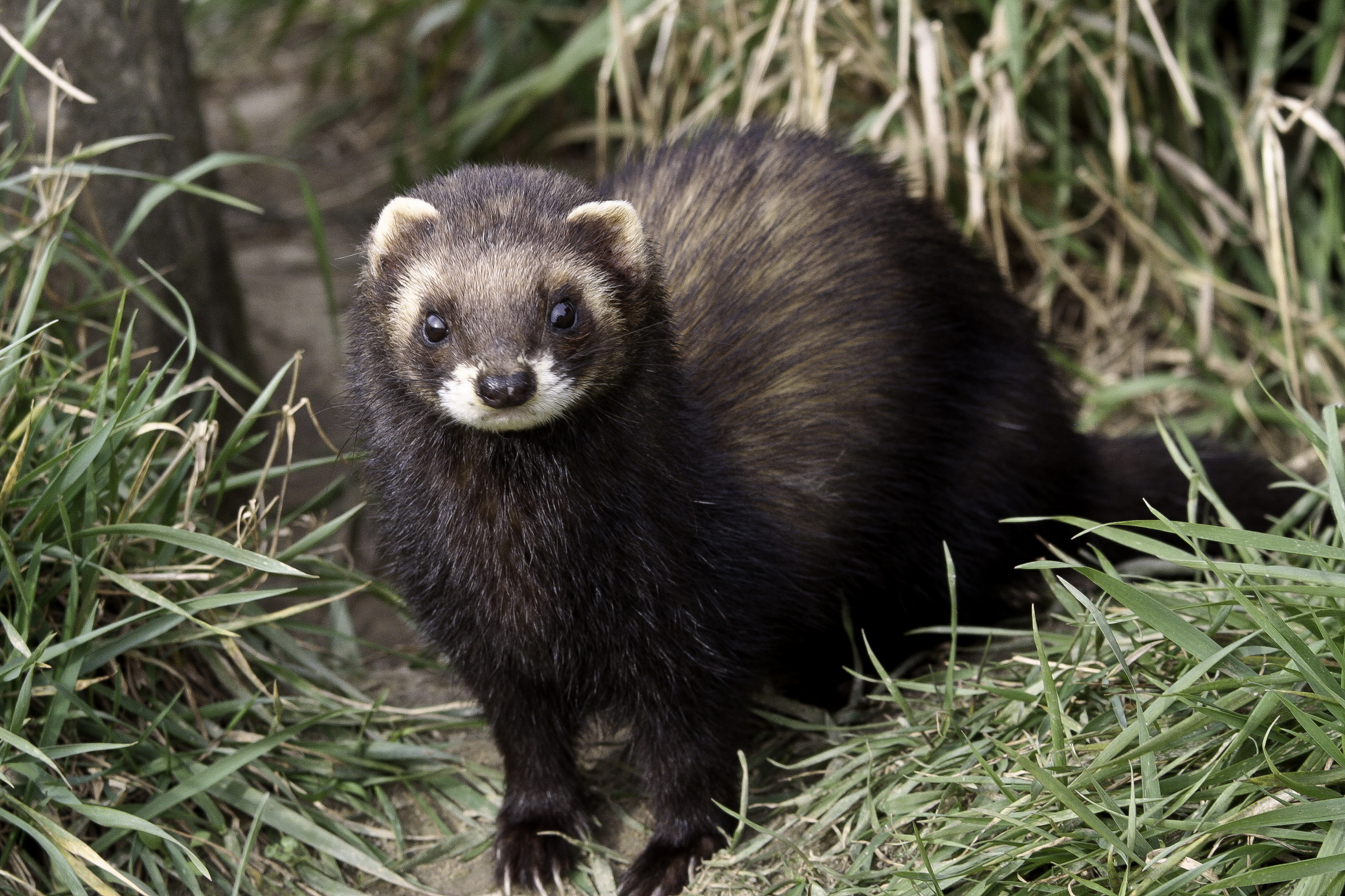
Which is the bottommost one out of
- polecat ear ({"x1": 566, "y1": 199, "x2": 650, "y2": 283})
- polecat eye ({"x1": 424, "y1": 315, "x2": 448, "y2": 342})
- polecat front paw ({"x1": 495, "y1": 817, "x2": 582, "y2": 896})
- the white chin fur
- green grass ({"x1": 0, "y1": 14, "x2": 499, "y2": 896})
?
polecat front paw ({"x1": 495, "y1": 817, "x2": 582, "y2": 896})

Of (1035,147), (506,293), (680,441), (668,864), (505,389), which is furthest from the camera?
(1035,147)

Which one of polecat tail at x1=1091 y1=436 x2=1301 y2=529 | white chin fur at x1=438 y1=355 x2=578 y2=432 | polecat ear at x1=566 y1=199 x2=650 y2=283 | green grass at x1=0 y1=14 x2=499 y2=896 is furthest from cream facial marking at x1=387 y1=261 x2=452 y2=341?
polecat tail at x1=1091 y1=436 x2=1301 y2=529

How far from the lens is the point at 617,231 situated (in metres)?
2.56

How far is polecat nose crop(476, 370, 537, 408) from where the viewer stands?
223 cm

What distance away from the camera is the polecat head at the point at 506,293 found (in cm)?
232

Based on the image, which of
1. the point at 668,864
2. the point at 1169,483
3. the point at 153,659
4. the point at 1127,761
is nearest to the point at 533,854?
the point at 668,864

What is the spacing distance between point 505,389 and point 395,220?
0.50 metres

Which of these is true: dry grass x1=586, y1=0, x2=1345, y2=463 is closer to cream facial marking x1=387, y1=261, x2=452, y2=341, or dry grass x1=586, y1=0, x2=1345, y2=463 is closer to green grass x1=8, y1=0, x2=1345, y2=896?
green grass x1=8, y1=0, x2=1345, y2=896

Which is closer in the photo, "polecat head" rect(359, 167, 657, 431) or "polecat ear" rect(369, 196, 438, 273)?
"polecat head" rect(359, 167, 657, 431)

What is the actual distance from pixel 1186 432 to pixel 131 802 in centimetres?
320

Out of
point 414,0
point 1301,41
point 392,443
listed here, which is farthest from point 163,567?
point 1301,41

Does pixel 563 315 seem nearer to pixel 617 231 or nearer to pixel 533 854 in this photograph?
pixel 617 231

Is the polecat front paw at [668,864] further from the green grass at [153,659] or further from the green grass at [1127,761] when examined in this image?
the green grass at [153,659]

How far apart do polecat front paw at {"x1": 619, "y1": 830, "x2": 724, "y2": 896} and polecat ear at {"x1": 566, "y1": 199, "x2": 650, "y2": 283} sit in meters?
1.24
